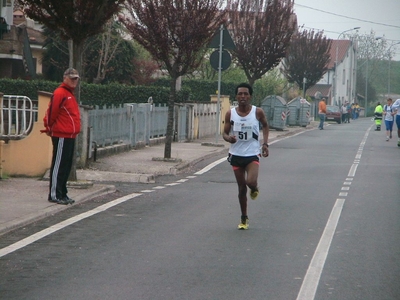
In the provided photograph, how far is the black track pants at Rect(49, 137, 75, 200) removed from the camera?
40.2ft

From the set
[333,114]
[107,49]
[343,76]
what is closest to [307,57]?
[333,114]

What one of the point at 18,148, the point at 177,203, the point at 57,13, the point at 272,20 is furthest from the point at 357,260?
the point at 272,20

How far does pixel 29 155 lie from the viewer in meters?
15.4

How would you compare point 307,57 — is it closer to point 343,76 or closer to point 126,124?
point 343,76

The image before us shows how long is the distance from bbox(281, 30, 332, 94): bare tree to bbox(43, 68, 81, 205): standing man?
54674 millimetres

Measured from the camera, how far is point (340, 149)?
90.4ft

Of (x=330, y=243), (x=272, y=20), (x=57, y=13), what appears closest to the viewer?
(x=330, y=243)

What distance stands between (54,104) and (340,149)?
16.6 metres

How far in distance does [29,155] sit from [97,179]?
138 cm

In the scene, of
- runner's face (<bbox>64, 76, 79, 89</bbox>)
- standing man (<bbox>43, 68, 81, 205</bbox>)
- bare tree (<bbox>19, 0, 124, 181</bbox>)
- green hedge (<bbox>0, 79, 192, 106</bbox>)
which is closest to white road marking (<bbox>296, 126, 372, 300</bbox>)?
standing man (<bbox>43, 68, 81, 205</bbox>)

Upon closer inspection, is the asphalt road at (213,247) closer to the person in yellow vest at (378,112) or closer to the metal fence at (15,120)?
the metal fence at (15,120)

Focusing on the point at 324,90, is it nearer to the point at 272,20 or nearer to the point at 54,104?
the point at 272,20

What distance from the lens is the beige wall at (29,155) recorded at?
15.3 metres

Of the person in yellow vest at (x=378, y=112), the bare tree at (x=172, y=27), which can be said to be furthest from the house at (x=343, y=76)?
the bare tree at (x=172, y=27)
